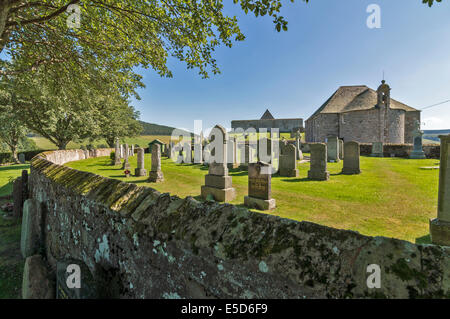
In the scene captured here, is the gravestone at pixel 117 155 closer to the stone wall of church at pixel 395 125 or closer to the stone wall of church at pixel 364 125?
the stone wall of church at pixel 364 125

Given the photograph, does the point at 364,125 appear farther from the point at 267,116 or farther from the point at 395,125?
the point at 267,116

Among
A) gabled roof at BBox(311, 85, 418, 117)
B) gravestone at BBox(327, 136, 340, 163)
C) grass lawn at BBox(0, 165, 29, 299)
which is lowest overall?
grass lawn at BBox(0, 165, 29, 299)

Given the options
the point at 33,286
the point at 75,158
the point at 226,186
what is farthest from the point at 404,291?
the point at 75,158

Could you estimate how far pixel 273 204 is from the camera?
263 inches

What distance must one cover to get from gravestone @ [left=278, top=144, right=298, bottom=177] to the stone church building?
25.1 m

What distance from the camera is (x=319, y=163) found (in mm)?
10359

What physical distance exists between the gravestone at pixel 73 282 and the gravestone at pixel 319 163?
10247 mm

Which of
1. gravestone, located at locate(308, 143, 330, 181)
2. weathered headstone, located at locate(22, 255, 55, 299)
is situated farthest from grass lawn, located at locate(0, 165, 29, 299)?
gravestone, located at locate(308, 143, 330, 181)

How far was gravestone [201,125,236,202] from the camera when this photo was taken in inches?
305

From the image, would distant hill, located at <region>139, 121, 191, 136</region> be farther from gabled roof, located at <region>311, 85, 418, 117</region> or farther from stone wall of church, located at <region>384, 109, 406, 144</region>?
stone wall of church, located at <region>384, 109, 406, 144</region>

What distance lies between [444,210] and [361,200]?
9.57 feet

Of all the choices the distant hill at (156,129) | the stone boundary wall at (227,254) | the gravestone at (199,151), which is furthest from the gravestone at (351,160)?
the distant hill at (156,129)

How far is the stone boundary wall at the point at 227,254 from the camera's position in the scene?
38.8 inches

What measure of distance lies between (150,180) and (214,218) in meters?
10.5
